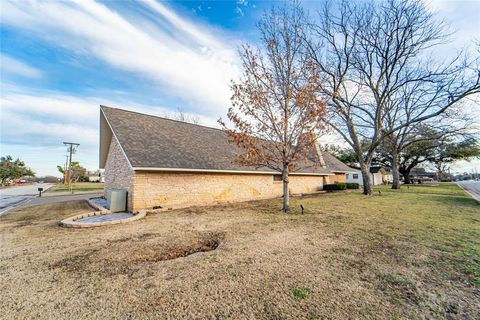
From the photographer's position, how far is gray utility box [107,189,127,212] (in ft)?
30.6

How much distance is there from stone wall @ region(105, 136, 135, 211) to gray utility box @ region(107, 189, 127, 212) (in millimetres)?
237

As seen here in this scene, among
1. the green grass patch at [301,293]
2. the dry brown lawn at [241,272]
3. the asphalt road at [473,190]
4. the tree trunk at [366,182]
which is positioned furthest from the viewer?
the tree trunk at [366,182]

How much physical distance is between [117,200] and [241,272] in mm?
8332

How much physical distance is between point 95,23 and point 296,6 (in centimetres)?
961

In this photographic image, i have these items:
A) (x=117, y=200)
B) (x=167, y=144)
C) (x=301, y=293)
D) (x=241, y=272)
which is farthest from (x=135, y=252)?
(x=167, y=144)

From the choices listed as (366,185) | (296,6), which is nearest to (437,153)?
(366,185)

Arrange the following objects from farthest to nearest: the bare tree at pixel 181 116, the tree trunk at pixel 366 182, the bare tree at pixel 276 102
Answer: the bare tree at pixel 181 116 < the tree trunk at pixel 366 182 < the bare tree at pixel 276 102

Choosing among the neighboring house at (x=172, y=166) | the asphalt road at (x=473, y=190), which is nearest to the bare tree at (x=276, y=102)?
the neighboring house at (x=172, y=166)

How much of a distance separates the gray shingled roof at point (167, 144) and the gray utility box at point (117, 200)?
187 centimetres

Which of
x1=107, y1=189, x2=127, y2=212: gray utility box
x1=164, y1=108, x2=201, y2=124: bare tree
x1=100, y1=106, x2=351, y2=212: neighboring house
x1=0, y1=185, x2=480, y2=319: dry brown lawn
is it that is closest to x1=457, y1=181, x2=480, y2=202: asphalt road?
x1=0, y1=185, x2=480, y2=319: dry brown lawn

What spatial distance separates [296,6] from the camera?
10.6 m

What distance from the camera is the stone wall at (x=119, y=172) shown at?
31.9 ft

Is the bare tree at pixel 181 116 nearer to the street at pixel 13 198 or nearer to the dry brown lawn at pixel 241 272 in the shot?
the street at pixel 13 198

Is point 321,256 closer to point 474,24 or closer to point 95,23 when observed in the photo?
point 95,23
